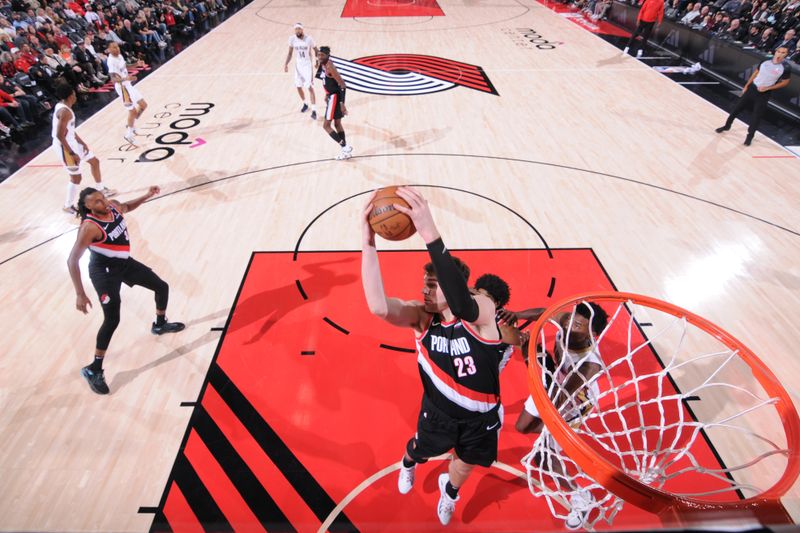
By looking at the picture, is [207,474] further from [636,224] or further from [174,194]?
[636,224]

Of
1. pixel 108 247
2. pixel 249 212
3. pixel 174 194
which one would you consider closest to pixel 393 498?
pixel 108 247

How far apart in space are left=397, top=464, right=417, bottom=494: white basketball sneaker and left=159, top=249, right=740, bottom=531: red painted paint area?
0.07 meters

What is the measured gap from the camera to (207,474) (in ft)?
10.7

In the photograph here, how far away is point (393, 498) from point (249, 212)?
14.3 ft

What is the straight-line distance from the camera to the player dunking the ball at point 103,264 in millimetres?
3436

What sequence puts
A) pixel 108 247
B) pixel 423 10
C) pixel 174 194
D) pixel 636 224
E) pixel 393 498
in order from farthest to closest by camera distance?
pixel 423 10 → pixel 174 194 → pixel 636 224 → pixel 108 247 → pixel 393 498

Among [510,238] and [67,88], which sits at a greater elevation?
[67,88]

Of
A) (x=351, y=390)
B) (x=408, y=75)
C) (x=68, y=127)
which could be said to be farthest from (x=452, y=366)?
(x=408, y=75)

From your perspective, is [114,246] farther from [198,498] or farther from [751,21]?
[751,21]

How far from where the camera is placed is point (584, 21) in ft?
54.3

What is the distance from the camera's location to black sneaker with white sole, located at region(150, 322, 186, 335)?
4375mm

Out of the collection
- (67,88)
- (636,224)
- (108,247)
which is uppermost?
(67,88)

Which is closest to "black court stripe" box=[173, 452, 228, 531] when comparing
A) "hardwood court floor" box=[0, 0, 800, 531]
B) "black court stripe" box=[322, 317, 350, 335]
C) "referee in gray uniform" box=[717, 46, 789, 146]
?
Answer: "hardwood court floor" box=[0, 0, 800, 531]

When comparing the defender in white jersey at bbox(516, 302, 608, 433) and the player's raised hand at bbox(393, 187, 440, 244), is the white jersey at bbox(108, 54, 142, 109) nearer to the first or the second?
the player's raised hand at bbox(393, 187, 440, 244)
